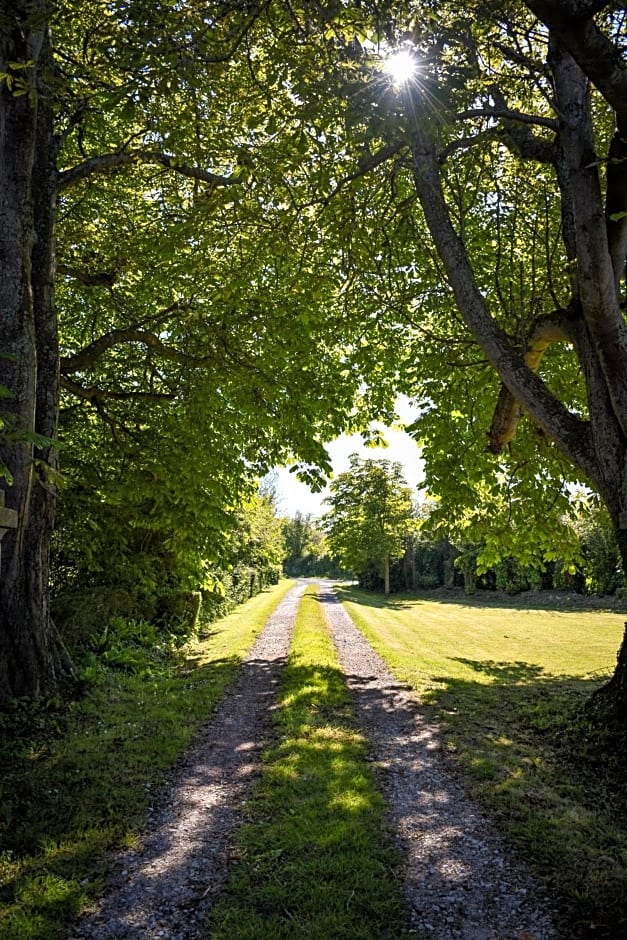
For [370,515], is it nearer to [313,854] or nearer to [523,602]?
[523,602]

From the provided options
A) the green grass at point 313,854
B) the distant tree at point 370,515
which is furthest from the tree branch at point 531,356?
the distant tree at point 370,515

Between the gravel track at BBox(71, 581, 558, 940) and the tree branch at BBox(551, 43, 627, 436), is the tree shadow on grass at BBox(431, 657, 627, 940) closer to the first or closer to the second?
the gravel track at BBox(71, 581, 558, 940)

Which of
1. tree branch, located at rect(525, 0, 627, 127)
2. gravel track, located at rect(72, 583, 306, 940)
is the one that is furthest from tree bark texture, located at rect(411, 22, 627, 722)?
gravel track, located at rect(72, 583, 306, 940)

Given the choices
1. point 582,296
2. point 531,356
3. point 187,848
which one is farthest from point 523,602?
point 187,848

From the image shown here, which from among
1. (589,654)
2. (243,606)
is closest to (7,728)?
(589,654)

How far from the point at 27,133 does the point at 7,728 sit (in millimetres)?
7630

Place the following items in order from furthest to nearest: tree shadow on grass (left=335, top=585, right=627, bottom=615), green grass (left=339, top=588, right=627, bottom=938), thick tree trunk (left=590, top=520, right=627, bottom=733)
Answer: tree shadow on grass (left=335, top=585, right=627, bottom=615) → thick tree trunk (left=590, top=520, right=627, bottom=733) → green grass (left=339, top=588, right=627, bottom=938)

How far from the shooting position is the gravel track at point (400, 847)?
3.35 metres

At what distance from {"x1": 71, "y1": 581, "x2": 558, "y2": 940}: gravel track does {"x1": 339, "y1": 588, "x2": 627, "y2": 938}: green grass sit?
0.27 meters

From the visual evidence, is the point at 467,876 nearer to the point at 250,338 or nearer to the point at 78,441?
the point at 250,338

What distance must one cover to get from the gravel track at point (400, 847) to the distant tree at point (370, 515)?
31512 millimetres

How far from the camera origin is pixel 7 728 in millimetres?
6328

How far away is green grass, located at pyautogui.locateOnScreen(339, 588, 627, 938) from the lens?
382 cm

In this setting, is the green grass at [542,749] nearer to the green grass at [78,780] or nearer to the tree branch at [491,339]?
the tree branch at [491,339]
